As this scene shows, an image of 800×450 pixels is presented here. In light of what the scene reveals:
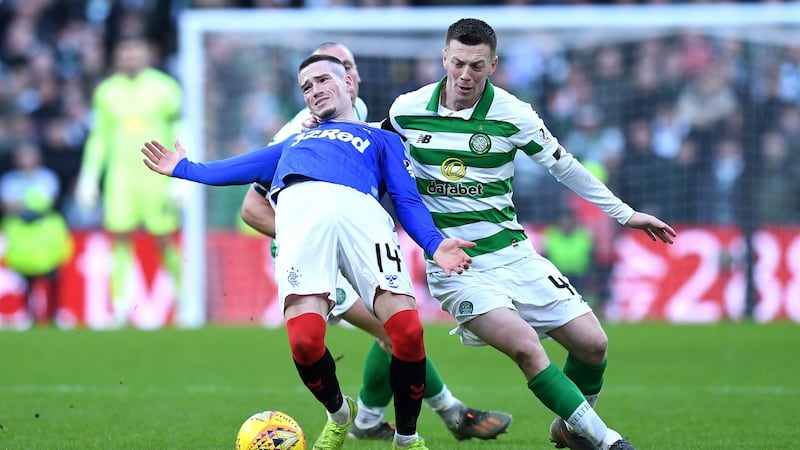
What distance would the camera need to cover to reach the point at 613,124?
16.8 m

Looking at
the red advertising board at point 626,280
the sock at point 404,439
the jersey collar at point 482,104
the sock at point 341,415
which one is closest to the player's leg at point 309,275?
the sock at point 341,415

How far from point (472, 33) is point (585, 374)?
6.05 ft

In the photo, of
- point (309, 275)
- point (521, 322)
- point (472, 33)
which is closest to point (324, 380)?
point (309, 275)

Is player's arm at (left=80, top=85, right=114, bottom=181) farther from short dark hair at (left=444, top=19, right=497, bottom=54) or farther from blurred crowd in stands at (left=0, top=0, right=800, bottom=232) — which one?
short dark hair at (left=444, top=19, right=497, bottom=54)

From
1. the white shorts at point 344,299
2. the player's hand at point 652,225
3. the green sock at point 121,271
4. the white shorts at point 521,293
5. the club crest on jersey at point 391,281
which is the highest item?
the player's hand at point 652,225

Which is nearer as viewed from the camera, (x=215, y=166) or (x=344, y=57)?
(x=215, y=166)

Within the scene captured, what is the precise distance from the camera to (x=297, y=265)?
20.0 feet

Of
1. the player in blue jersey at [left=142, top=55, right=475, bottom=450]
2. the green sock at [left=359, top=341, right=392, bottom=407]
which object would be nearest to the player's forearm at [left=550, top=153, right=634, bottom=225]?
the player in blue jersey at [left=142, top=55, right=475, bottom=450]

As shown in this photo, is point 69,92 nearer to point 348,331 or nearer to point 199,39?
point 199,39

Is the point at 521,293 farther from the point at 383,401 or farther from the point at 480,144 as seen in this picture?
the point at 383,401

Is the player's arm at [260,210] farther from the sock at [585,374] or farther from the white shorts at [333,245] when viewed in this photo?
the sock at [585,374]

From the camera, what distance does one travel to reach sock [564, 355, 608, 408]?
6.65m

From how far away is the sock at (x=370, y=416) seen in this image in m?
7.82

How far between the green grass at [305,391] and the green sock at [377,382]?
35cm
